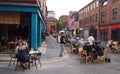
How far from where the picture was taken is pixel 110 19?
145ft

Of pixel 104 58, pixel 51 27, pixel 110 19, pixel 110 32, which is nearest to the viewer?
pixel 104 58

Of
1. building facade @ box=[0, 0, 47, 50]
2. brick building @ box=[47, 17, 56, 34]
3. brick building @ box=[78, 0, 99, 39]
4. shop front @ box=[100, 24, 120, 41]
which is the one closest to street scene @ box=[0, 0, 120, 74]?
building facade @ box=[0, 0, 47, 50]

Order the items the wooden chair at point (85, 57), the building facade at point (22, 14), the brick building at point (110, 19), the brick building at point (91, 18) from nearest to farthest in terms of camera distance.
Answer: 1. the wooden chair at point (85, 57)
2. the building facade at point (22, 14)
3. the brick building at point (110, 19)
4. the brick building at point (91, 18)

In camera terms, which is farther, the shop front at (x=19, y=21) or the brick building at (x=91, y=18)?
the brick building at (x=91, y=18)

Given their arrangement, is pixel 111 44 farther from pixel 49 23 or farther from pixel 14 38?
pixel 49 23

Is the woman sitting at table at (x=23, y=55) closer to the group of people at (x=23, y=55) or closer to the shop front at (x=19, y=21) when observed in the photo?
the group of people at (x=23, y=55)

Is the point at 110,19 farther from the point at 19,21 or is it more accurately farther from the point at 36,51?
the point at 36,51

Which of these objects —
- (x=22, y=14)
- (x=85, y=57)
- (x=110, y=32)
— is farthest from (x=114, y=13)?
(x=85, y=57)

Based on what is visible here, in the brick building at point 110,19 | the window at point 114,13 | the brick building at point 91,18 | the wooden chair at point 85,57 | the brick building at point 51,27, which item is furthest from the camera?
the brick building at point 51,27

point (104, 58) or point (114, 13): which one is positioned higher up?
point (114, 13)

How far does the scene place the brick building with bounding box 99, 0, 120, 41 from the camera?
40750mm

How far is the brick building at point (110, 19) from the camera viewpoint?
40750 mm

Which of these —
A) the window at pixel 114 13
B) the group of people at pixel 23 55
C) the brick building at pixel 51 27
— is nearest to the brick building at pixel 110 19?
the window at pixel 114 13

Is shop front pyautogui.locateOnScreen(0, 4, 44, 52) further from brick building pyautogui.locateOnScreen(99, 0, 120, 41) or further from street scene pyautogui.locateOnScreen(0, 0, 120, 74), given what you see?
brick building pyautogui.locateOnScreen(99, 0, 120, 41)
